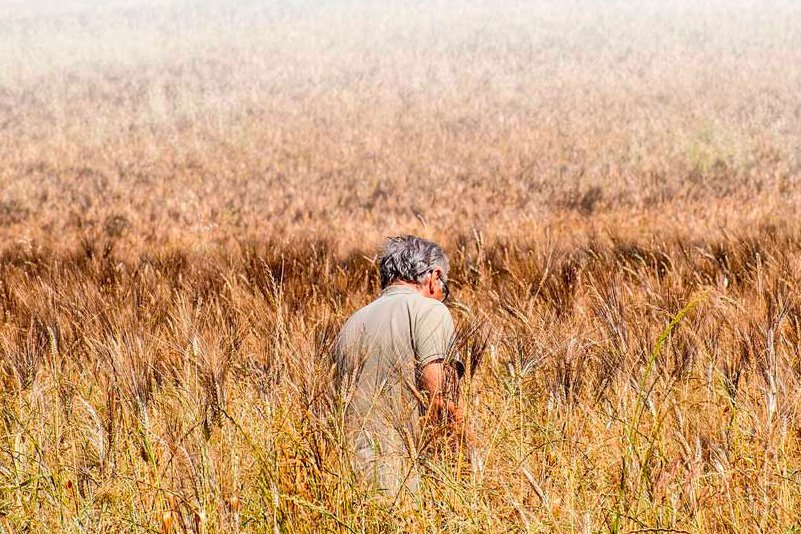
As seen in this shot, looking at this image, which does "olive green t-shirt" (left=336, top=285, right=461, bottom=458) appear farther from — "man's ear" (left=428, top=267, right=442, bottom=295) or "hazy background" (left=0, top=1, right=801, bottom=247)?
"hazy background" (left=0, top=1, right=801, bottom=247)

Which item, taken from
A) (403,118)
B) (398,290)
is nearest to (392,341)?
(398,290)

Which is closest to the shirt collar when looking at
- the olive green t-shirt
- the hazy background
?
the olive green t-shirt

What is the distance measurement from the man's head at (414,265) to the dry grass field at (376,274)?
0.22 m

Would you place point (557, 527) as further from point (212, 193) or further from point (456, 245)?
point (212, 193)

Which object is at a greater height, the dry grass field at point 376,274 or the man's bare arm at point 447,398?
the man's bare arm at point 447,398

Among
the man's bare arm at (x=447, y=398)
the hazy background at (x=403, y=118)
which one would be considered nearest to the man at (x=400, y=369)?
the man's bare arm at (x=447, y=398)

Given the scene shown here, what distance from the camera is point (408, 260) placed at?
3.12 m

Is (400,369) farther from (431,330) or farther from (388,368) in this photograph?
(431,330)

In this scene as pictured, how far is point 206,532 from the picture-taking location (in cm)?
169

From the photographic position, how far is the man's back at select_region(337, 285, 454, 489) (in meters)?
1.79

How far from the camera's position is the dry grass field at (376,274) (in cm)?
186

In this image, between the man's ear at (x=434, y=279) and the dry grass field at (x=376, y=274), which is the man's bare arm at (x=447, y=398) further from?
the man's ear at (x=434, y=279)

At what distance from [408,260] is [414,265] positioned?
3 cm

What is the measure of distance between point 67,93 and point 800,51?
21.8 meters
